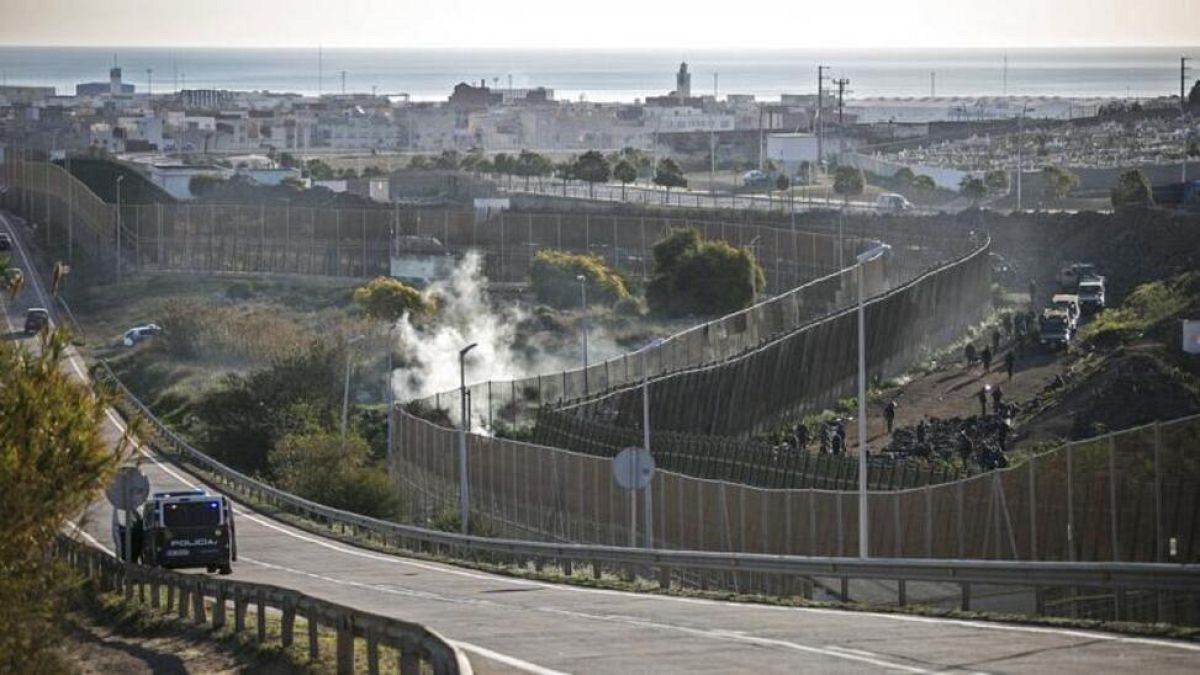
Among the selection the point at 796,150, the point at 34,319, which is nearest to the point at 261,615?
the point at 34,319

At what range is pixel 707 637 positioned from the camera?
23359 millimetres

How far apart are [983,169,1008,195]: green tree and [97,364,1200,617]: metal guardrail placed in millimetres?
88339

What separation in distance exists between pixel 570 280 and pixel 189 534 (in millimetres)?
57672

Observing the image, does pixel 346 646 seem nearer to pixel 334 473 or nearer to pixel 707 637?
pixel 707 637

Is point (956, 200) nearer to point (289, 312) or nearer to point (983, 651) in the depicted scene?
point (289, 312)

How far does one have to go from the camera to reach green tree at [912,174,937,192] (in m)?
138

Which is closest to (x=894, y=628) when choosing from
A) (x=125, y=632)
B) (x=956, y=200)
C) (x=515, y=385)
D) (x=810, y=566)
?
(x=810, y=566)

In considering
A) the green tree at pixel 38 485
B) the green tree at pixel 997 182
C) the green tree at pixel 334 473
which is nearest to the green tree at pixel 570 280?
the green tree at pixel 334 473

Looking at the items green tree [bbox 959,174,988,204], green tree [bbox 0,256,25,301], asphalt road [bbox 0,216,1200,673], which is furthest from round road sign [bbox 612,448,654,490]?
green tree [bbox 959,174,988,204]

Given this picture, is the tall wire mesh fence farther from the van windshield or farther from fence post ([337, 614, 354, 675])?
fence post ([337, 614, 354, 675])

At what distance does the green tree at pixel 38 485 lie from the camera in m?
22.9

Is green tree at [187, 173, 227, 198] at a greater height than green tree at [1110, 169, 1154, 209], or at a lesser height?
lesser

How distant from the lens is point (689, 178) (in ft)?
611

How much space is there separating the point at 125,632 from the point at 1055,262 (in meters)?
73.1
